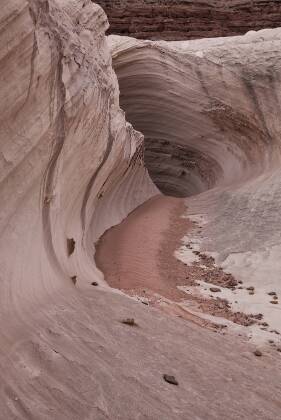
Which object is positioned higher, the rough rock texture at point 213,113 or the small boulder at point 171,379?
the rough rock texture at point 213,113

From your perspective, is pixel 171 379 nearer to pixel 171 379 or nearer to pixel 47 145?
pixel 171 379

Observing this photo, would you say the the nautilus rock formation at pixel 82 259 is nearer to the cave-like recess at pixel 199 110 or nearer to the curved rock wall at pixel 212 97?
the curved rock wall at pixel 212 97

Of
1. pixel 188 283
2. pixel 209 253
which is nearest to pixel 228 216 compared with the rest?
pixel 209 253

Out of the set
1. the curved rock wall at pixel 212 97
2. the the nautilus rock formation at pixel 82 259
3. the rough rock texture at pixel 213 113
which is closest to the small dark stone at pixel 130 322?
the the nautilus rock formation at pixel 82 259

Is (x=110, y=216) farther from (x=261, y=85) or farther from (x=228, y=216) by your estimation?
(x=261, y=85)

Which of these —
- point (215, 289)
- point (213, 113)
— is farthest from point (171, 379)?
point (213, 113)
